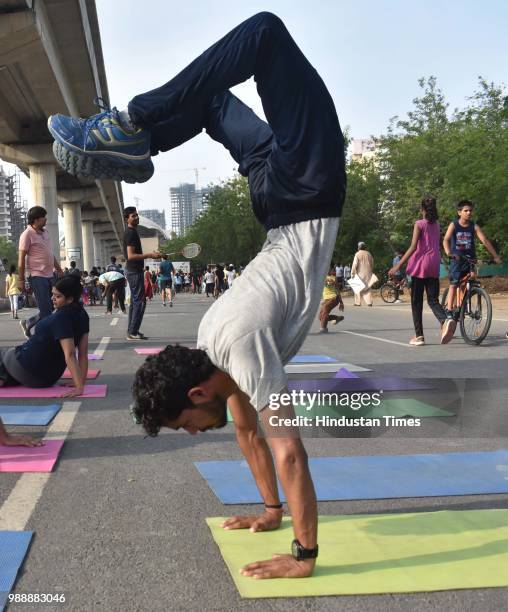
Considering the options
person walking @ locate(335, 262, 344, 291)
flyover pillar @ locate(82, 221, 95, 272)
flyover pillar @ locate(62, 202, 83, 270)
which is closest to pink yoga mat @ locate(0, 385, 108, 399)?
person walking @ locate(335, 262, 344, 291)

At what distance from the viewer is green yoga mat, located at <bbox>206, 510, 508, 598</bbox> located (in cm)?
250

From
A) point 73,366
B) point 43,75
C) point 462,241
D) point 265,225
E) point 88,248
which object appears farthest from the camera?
point 88,248

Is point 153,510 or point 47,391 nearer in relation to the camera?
point 153,510

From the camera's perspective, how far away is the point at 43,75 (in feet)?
83.3

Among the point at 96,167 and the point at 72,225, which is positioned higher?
the point at 72,225

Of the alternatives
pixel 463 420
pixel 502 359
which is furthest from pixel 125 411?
pixel 502 359

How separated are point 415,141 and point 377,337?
32.6m

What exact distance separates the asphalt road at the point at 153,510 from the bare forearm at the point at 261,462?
310mm

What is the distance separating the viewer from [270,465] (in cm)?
306

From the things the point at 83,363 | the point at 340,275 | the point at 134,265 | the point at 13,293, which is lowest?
the point at 340,275

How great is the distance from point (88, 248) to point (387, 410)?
6897 cm

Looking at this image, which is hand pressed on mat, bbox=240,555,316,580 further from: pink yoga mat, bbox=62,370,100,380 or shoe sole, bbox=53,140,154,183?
pink yoga mat, bbox=62,370,100,380

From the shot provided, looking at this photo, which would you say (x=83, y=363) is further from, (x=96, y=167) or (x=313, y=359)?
(x=96, y=167)

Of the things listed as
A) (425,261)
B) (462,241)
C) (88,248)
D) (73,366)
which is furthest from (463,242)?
(88,248)
